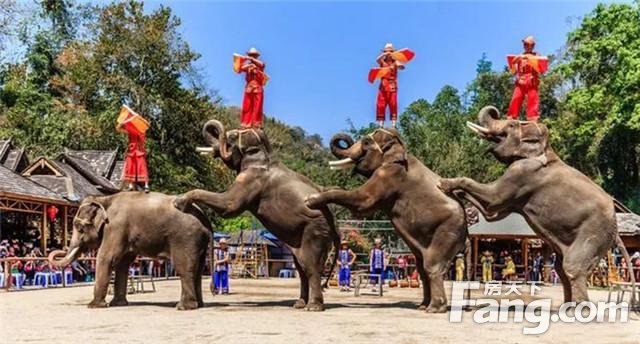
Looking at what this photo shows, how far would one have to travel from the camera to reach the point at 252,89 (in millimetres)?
14320

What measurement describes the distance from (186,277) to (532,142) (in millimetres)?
6433

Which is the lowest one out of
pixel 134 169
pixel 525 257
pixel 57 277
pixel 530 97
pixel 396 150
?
pixel 57 277

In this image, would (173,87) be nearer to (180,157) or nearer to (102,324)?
(180,157)

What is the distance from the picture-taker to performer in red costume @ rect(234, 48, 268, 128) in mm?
14312

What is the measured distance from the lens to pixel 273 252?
43.1 metres

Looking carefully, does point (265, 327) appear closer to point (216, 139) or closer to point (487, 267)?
point (216, 139)

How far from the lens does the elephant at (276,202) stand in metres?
13.6

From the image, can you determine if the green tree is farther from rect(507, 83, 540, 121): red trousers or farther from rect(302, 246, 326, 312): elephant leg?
rect(302, 246, 326, 312): elephant leg

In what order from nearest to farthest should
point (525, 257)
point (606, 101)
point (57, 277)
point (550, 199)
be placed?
point (550, 199) < point (57, 277) < point (525, 257) < point (606, 101)

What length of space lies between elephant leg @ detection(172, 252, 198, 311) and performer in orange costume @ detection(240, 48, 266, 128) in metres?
2.67

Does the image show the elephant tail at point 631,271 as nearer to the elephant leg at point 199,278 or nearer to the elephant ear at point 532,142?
the elephant ear at point 532,142

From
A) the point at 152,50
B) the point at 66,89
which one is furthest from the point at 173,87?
the point at 66,89

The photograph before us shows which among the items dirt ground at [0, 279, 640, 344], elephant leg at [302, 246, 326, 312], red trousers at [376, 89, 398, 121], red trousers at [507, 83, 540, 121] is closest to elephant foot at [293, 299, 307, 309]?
dirt ground at [0, 279, 640, 344]

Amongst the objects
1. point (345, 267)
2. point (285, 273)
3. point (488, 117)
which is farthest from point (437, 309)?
point (285, 273)
